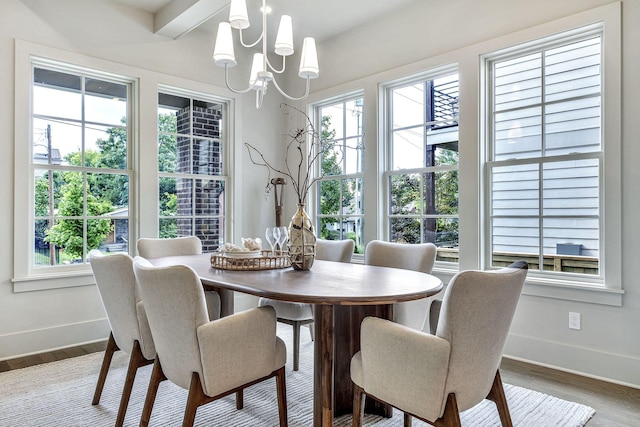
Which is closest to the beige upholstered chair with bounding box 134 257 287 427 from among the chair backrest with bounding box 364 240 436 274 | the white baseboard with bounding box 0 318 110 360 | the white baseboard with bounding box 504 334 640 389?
the chair backrest with bounding box 364 240 436 274

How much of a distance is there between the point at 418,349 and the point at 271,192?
3.53 metres

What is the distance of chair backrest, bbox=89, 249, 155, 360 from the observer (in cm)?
196

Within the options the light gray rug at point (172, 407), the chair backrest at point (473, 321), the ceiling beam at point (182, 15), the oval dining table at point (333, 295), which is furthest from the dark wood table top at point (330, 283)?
the ceiling beam at point (182, 15)

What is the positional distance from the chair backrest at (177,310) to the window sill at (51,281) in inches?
82.5

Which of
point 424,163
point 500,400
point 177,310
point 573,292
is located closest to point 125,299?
point 177,310

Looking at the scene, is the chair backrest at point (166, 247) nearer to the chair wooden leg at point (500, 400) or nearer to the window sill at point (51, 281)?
the window sill at point (51, 281)

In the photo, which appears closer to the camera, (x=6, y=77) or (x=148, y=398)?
(x=148, y=398)

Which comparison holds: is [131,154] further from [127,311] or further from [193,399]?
[193,399]

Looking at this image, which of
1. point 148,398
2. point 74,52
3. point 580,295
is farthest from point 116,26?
point 580,295

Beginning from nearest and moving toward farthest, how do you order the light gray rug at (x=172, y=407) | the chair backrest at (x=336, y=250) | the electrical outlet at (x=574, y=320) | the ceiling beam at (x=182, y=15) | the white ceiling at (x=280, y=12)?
1. the light gray rug at (x=172, y=407)
2. the electrical outlet at (x=574, y=320)
3. the chair backrest at (x=336, y=250)
4. the ceiling beam at (x=182, y=15)
5. the white ceiling at (x=280, y=12)

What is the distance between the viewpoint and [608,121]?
259 cm

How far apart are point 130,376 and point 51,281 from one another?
1754 millimetres

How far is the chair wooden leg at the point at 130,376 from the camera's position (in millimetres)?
1945

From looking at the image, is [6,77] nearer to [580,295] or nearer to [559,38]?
[559,38]
